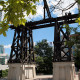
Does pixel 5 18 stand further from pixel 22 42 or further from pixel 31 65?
pixel 31 65

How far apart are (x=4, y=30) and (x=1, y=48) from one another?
193686 mm

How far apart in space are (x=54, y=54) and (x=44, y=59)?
16.8 metres

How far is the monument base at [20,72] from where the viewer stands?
16.0 m

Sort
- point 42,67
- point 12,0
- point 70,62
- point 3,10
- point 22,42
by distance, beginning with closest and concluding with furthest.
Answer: point 12,0
point 3,10
point 70,62
point 22,42
point 42,67

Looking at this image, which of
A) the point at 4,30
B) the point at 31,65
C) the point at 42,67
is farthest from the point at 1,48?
the point at 4,30

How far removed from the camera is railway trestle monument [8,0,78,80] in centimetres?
Answer: 1402

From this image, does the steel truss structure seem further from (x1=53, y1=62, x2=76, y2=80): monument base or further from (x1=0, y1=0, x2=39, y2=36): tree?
(x1=0, y1=0, x2=39, y2=36): tree

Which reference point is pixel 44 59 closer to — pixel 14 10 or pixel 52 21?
pixel 52 21

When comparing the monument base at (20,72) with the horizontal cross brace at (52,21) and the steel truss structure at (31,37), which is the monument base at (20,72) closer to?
the steel truss structure at (31,37)

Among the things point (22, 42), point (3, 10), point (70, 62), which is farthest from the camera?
point (22, 42)

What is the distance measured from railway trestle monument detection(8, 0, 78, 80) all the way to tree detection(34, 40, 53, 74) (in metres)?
12.6

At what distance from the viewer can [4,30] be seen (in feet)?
13.2

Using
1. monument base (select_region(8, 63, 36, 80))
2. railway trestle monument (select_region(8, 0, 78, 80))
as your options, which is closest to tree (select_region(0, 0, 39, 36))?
railway trestle monument (select_region(8, 0, 78, 80))

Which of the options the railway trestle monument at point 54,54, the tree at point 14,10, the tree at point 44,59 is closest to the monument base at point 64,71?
the railway trestle monument at point 54,54
